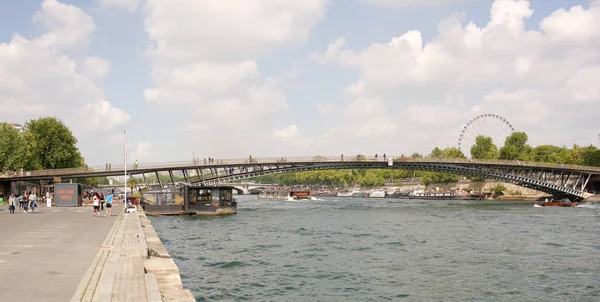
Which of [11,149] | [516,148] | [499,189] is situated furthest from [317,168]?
[516,148]

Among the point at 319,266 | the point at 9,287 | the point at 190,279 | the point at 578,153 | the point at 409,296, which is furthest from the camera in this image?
the point at 578,153

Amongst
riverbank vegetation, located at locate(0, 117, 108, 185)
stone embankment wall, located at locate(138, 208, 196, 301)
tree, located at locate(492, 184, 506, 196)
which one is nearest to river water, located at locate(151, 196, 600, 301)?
stone embankment wall, located at locate(138, 208, 196, 301)

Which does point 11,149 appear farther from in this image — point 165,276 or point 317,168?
point 165,276

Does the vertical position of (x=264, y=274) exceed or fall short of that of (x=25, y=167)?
it falls short

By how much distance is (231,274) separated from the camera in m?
25.3

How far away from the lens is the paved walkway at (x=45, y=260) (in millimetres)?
13570

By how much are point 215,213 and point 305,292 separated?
49.9 meters

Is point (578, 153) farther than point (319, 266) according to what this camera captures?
Yes

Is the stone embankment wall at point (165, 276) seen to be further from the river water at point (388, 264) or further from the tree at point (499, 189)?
the tree at point (499, 189)

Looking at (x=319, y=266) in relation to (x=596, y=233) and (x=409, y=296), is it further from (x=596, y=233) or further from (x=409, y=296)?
(x=596, y=233)

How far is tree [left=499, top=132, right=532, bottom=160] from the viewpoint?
5906 inches

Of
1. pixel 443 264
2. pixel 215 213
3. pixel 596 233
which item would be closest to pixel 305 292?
pixel 443 264

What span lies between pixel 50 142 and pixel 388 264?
330 feet

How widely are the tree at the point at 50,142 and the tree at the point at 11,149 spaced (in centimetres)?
1402
